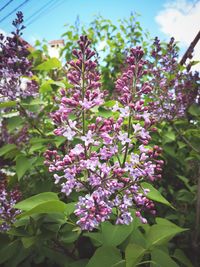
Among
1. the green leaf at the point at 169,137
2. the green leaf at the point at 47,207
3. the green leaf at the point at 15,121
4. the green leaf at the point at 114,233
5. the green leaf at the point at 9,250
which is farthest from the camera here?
the green leaf at the point at 169,137

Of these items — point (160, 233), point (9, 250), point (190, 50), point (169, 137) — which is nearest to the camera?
point (160, 233)

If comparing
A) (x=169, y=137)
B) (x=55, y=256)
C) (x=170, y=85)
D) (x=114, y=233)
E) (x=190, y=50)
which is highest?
(x=190, y=50)

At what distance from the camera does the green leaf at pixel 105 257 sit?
1.50 metres

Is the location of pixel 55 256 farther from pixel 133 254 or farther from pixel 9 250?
pixel 133 254

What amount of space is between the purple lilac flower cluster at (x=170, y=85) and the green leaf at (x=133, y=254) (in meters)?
1.63

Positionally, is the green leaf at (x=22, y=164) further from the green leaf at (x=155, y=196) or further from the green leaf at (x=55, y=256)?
the green leaf at (x=155, y=196)

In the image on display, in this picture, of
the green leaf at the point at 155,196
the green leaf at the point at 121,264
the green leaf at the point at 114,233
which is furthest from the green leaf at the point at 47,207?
the green leaf at the point at 155,196

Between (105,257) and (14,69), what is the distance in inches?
72.7

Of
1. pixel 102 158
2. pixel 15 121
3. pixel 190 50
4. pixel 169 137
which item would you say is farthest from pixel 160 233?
pixel 190 50

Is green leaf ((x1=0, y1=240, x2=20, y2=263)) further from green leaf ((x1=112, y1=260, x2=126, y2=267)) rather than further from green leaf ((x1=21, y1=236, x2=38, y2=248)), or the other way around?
green leaf ((x1=112, y1=260, x2=126, y2=267))

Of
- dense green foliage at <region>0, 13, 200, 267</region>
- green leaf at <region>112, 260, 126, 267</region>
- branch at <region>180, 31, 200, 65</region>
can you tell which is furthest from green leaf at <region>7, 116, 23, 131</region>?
branch at <region>180, 31, 200, 65</region>

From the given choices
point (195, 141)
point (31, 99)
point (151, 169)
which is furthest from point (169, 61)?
point (151, 169)

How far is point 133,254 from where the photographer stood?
4.91 feet

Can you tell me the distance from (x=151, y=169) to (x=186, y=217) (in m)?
1.57
